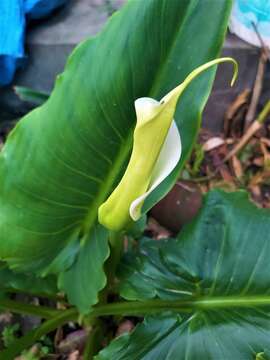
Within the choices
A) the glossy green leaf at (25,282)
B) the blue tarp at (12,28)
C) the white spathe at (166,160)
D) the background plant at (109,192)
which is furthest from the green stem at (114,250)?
the blue tarp at (12,28)

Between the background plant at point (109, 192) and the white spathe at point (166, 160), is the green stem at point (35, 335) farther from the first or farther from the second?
the white spathe at point (166, 160)

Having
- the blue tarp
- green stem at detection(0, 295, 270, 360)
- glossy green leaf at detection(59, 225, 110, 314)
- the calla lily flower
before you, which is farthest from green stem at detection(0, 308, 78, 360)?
the blue tarp

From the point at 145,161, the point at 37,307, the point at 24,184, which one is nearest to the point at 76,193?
the point at 24,184

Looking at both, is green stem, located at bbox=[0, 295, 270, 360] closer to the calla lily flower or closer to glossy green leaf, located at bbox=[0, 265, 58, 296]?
glossy green leaf, located at bbox=[0, 265, 58, 296]

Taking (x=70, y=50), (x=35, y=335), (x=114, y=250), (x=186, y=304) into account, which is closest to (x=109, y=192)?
(x=114, y=250)

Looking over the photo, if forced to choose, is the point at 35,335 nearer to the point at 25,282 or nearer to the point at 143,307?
the point at 25,282

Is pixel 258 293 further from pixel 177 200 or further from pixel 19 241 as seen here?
pixel 177 200

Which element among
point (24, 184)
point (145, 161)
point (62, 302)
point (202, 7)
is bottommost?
point (62, 302)
